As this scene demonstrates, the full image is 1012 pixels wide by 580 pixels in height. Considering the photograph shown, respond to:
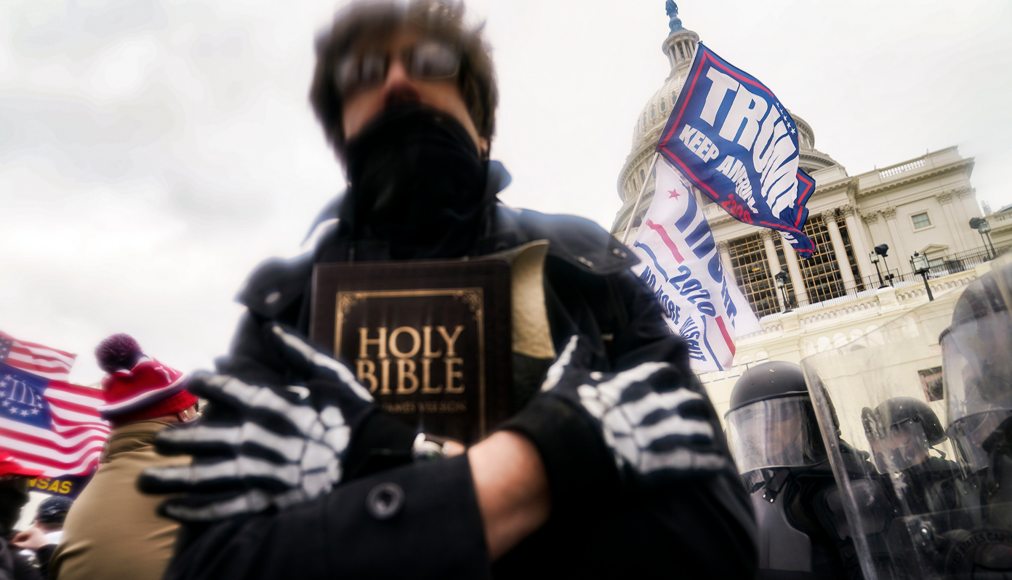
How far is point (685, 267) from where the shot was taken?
6.44 metres

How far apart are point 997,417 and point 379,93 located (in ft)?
8.21

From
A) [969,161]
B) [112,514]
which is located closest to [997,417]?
[112,514]

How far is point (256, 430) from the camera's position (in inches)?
34.5

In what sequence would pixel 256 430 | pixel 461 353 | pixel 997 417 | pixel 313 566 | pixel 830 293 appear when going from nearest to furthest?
pixel 313 566 → pixel 256 430 → pixel 461 353 → pixel 997 417 → pixel 830 293

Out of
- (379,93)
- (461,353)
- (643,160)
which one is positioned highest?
(643,160)

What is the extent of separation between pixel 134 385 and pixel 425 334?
2572 mm

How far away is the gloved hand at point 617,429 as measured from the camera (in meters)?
0.83

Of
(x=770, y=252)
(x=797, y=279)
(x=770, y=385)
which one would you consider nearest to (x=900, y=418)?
(x=770, y=385)

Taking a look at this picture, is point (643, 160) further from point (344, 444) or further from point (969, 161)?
point (344, 444)

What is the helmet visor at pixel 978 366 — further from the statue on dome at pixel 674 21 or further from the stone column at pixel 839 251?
the statue on dome at pixel 674 21

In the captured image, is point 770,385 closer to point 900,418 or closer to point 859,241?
point 900,418

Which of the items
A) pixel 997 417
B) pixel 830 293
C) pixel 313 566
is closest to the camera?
pixel 313 566

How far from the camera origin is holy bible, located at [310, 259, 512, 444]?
103cm

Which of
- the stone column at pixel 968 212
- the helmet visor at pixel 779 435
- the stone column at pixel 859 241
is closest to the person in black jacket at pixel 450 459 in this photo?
the helmet visor at pixel 779 435
